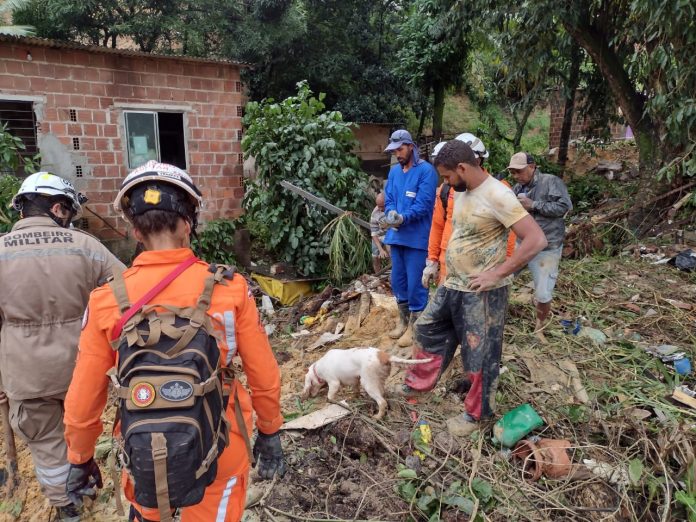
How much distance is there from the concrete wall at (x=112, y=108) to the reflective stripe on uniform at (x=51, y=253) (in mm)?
5317

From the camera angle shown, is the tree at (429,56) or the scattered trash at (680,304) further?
the tree at (429,56)

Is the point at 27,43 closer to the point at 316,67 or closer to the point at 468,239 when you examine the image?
the point at 468,239

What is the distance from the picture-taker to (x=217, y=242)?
7.97 m

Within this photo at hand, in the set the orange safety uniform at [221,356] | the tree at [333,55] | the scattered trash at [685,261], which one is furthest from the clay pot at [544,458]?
the tree at [333,55]

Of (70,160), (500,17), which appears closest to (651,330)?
(500,17)

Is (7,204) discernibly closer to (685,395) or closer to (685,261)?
(685,395)

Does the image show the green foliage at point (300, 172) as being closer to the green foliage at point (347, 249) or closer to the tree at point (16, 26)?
the green foliage at point (347, 249)

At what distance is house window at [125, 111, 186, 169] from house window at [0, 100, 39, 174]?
4.06 ft

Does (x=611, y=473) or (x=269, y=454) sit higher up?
(x=269, y=454)

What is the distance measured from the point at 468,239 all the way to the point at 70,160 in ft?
21.0

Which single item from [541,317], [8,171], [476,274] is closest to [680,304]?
[541,317]

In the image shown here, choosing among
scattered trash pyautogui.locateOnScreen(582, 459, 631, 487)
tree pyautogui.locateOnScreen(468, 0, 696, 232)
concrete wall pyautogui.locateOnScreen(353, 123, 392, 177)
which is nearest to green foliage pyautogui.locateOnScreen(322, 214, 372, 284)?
tree pyautogui.locateOnScreen(468, 0, 696, 232)

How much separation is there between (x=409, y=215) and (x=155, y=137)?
→ 519 centimetres

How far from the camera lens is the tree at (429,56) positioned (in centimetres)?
1314
